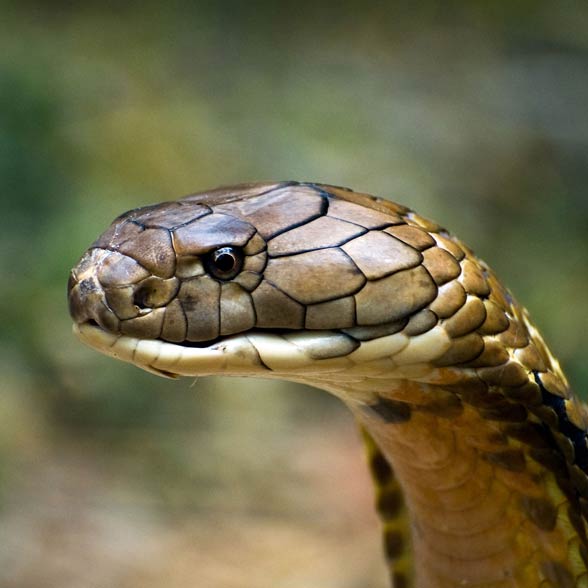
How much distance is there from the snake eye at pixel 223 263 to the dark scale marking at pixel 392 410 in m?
0.27

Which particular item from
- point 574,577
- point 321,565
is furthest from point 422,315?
point 321,565

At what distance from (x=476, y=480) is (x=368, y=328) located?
0.32 meters

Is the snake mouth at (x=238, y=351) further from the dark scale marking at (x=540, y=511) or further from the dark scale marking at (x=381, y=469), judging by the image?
the dark scale marking at (x=381, y=469)

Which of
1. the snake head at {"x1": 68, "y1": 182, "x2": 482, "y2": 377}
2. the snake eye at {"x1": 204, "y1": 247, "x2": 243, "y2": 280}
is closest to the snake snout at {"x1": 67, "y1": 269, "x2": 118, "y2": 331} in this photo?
the snake head at {"x1": 68, "y1": 182, "x2": 482, "y2": 377}

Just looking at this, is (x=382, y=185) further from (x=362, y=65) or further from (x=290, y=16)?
(x=290, y=16)

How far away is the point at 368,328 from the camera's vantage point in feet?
4.14

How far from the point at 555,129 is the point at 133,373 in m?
2.91

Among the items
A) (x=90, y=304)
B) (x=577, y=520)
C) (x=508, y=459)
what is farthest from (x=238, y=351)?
(x=577, y=520)

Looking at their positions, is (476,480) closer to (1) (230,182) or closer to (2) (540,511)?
(2) (540,511)

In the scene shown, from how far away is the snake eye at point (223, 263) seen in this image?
125 centimetres

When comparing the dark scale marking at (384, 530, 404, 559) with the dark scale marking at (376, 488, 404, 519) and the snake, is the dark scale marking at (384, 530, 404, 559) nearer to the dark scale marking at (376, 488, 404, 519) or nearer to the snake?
the dark scale marking at (376, 488, 404, 519)

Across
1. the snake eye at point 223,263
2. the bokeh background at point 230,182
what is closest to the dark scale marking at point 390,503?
the snake eye at point 223,263

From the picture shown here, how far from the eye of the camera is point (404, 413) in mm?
1398

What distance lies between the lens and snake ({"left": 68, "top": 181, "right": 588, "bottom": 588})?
1243 millimetres
